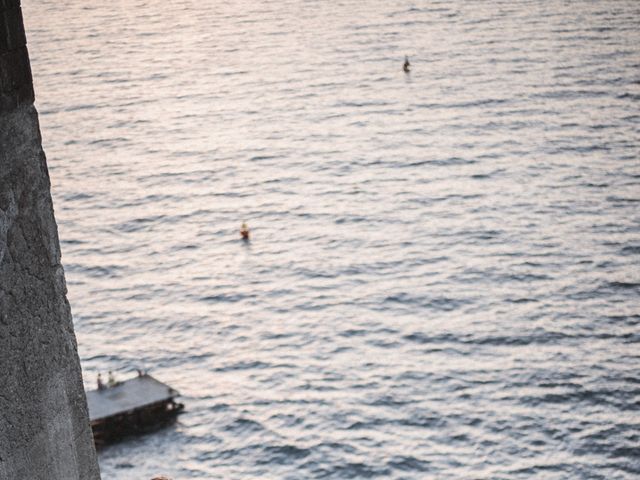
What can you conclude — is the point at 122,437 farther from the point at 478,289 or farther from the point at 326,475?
the point at 478,289

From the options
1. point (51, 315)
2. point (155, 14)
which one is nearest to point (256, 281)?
point (51, 315)

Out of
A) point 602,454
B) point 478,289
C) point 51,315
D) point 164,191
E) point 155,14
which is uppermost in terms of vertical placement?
point 155,14

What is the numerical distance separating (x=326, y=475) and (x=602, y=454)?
32.6 feet

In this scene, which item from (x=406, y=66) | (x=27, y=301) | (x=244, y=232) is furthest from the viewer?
(x=406, y=66)

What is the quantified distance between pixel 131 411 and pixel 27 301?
127 ft

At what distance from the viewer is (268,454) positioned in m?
38.1

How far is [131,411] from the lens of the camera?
4072cm

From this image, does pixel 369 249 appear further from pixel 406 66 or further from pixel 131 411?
pixel 406 66

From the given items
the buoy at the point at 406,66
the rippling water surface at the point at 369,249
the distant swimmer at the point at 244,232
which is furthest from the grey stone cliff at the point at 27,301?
the buoy at the point at 406,66

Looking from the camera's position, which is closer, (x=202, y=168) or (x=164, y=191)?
(x=164, y=191)

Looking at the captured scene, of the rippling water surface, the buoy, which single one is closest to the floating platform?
the rippling water surface

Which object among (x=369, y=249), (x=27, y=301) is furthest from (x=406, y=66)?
(x=27, y=301)

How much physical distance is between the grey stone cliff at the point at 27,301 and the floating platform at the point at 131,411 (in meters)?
37.5

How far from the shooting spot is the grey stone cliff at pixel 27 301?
9.85ft
